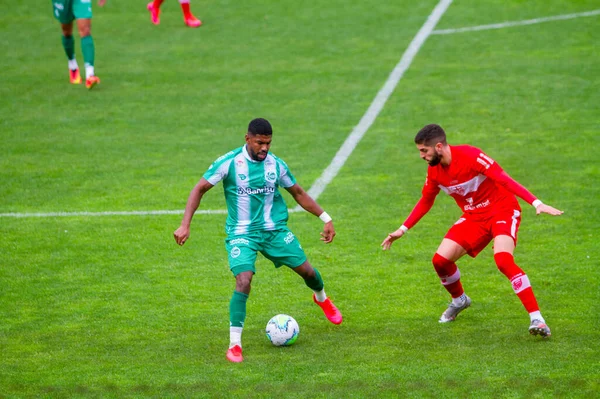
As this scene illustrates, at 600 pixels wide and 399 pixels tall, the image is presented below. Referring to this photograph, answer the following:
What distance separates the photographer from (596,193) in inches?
506

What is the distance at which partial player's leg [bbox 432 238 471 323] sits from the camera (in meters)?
8.94

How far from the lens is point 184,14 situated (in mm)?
20672

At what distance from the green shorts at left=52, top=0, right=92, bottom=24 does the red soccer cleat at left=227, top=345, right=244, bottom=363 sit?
388 inches

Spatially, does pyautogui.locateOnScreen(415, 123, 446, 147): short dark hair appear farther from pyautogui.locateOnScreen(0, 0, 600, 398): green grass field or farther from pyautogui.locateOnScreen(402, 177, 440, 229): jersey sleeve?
pyautogui.locateOnScreen(0, 0, 600, 398): green grass field

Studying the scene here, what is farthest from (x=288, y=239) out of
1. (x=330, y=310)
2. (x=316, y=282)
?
(x=330, y=310)

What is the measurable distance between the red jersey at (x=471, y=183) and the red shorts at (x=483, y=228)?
0.21 feet

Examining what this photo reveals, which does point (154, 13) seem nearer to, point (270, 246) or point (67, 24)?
point (67, 24)

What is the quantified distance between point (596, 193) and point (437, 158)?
504cm

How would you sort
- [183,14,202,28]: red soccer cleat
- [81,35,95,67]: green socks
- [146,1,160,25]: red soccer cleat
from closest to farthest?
[81,35,95,67]: green socks, [183,14,202,28]: red soccer cleat, [146,1,160,25]: red soccer cleat

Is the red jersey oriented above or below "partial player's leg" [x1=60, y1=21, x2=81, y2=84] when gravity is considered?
above

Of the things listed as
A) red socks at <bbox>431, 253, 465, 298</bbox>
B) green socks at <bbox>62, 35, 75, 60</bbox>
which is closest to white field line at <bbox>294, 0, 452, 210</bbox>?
red socks at <bbox>431, 253, 465, 298</bbox>

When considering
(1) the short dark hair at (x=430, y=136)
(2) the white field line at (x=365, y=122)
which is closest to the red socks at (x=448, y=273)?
(1) the short dark hair at (x=430, y=136)

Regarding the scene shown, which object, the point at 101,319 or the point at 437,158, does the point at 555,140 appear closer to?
the point at 437,158

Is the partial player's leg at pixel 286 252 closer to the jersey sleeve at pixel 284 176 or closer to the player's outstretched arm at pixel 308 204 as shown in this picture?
the player's outstretched arm at pixel 308 204
